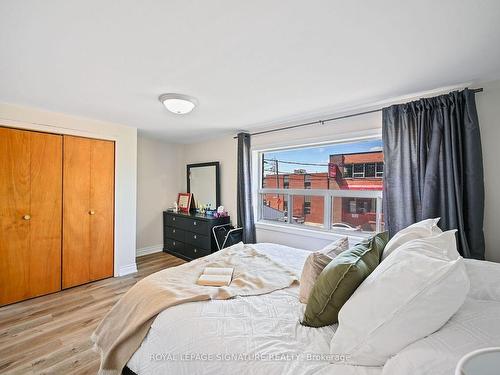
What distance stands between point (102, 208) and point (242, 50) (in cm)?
289

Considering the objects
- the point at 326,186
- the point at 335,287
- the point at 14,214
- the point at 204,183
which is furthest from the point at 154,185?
the point at 335,287

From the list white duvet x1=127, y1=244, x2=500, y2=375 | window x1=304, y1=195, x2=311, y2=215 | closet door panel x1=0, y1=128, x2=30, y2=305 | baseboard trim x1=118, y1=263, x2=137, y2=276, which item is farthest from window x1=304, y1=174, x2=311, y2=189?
closet door panel x1=0, y1=128, x2=30, y2=305

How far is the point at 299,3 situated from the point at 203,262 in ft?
6.29

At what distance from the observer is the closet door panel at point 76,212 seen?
115 inches

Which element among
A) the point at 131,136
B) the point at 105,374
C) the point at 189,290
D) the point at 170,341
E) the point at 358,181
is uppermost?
the point at 131,136

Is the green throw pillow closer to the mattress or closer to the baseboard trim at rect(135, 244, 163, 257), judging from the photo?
the mattress

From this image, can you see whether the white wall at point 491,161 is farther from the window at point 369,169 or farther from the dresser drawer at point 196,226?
the dresser drawer at point 196,226

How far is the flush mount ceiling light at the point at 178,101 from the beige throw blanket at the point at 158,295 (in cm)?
152

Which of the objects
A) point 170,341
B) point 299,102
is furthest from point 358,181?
point 170,341

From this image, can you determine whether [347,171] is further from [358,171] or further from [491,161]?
[491,161]

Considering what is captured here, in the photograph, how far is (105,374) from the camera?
1330 mm

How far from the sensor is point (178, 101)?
7.30 ft

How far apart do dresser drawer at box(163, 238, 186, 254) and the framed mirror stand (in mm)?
750

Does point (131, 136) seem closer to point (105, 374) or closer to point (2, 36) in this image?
point (2, 36)
